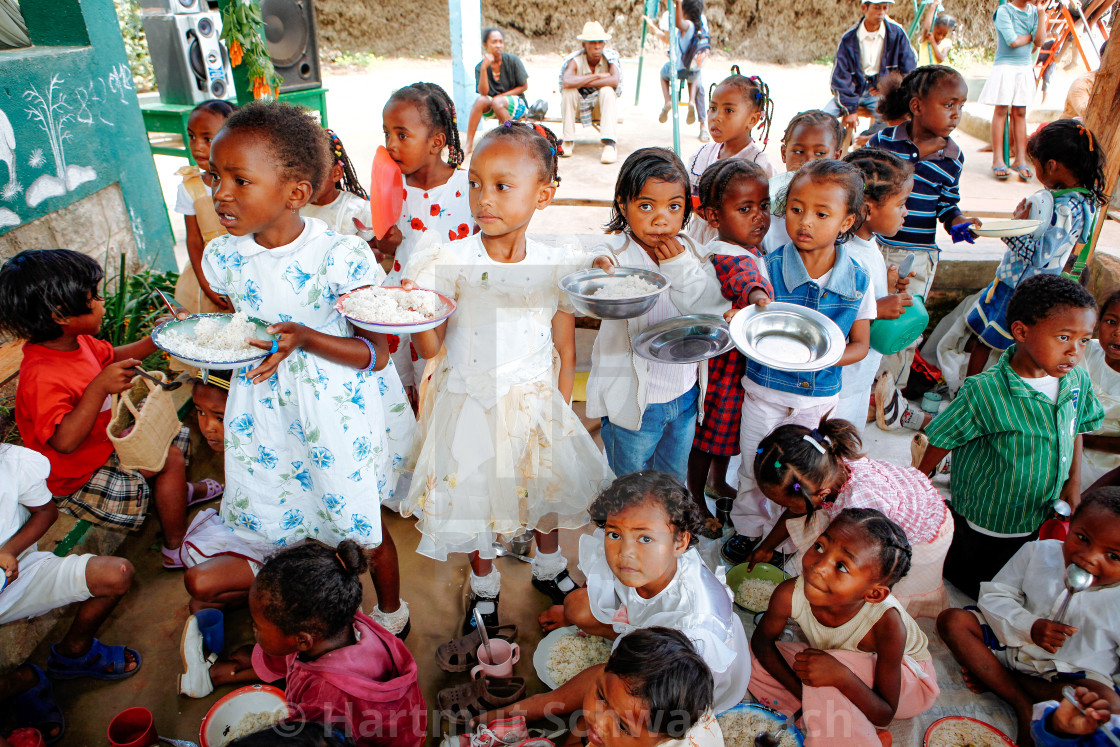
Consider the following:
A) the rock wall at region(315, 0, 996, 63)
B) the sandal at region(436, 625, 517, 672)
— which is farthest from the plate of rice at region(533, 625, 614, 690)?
the rock wall at region(315, 0, 996, 63)

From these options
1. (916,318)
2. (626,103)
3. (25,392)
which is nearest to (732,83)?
(916,318)

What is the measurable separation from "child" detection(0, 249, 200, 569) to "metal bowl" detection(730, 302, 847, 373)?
6.03 ft

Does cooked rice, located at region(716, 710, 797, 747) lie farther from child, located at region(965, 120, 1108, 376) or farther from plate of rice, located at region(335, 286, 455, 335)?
child, located at region(965, 120, 1108, 376)

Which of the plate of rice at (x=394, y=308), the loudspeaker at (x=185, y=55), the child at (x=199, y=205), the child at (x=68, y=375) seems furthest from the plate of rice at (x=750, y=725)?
the loudspeaker at (x=185, y=55)

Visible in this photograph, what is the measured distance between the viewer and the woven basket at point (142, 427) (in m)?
2.06

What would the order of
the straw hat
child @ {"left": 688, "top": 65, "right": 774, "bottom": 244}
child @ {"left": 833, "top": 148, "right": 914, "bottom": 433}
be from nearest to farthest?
child @ {"left": 833, "top": 148, "right": 914, "bottom": 433} → child @ {"left": 688, "top": 65, "right": 774, "bottom": 244} → the straw hat

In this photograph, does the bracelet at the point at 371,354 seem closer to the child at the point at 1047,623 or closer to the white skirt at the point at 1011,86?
the child at the point at 1047,623

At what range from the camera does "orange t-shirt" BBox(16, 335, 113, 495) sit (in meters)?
1.92

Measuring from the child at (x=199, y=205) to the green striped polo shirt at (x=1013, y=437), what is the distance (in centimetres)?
284

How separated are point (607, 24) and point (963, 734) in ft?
56.7

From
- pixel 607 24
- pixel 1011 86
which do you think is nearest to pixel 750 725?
pixel 1011 86

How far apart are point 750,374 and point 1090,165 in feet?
6.20

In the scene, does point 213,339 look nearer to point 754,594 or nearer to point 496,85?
point 754,594

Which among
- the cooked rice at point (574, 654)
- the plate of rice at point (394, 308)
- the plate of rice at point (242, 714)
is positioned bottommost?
the cooked rice at point (574, 654)
